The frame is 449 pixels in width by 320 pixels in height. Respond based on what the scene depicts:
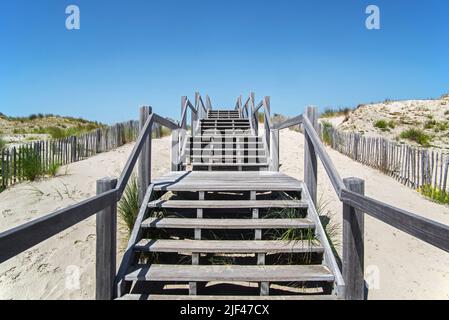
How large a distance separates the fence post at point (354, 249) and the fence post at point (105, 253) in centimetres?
210

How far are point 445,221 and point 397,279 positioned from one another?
2.59 meters

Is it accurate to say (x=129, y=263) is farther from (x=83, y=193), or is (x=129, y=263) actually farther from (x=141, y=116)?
(x=83, y=193)

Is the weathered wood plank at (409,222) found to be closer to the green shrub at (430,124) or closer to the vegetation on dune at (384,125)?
the vegetation on dune at (384,125)

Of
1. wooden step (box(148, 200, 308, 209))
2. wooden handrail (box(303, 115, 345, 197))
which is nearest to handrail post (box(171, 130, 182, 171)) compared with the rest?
wooden step (box(148, 200, 308, 209))

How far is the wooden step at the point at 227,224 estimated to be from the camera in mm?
3084

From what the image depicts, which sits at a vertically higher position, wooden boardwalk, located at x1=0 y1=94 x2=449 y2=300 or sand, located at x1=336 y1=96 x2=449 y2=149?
sand, located at x1=336 y1=96 x2=449 y2=149

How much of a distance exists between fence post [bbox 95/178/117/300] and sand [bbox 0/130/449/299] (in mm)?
552

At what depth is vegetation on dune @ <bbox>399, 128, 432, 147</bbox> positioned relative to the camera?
14864 mm

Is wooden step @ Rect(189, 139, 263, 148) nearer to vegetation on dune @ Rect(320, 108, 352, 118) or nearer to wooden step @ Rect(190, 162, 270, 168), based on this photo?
wooden step @ Rect(190, 162, 270, 168)

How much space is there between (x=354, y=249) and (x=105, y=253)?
2195 mm

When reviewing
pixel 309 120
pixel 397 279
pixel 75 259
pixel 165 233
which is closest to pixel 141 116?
pixel 165 233

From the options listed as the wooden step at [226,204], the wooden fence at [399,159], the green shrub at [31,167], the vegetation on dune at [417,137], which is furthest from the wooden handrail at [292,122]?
the vegetation on dune at [417,137]
